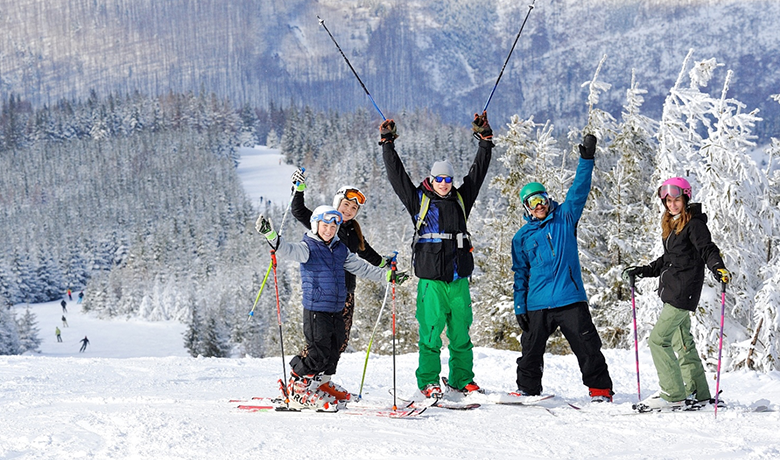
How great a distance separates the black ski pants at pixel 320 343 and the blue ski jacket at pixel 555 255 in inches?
60.5

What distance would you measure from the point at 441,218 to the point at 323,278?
1.09 metres

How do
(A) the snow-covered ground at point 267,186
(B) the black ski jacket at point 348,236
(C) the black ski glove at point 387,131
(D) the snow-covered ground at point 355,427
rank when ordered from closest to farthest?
(D) the snow-covered ground at point 355,427 → (C) the black ski glove at point 387,131 → (B) the black ski jacket at point 348,236 → (A) the snow-covered ground at point 267,186

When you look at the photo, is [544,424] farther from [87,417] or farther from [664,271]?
[87,417]

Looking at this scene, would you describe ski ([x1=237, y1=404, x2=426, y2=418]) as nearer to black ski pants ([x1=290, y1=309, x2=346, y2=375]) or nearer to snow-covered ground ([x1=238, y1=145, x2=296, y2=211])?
black ski pants ([x1=290, y1=309, x2=346, y2=375])

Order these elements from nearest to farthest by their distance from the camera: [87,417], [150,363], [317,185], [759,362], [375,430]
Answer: [375,430]
[87,417]
[150,363]
[759,362]
[317,185]

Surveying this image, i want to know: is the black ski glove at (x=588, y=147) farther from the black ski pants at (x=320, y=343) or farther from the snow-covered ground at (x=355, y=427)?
the black ski pants at (x=320, y=343)

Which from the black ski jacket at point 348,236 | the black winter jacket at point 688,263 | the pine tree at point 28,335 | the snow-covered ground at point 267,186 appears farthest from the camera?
the snow-covered ground at point 267,186

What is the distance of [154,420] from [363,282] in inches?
766

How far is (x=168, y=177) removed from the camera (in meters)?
187

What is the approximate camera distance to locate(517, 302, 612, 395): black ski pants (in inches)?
220

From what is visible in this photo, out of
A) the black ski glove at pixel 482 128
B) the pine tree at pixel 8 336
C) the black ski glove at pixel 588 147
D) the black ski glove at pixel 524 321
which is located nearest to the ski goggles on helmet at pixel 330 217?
the black ski glove at pixel 482 128

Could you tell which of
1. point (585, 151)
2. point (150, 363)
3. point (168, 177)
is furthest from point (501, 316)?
point (168, 177)

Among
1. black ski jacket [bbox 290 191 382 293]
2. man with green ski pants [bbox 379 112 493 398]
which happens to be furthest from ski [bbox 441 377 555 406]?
black ski jacket [bbox 290 191 382 293]

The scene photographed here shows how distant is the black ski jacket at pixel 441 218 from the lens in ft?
18.6
